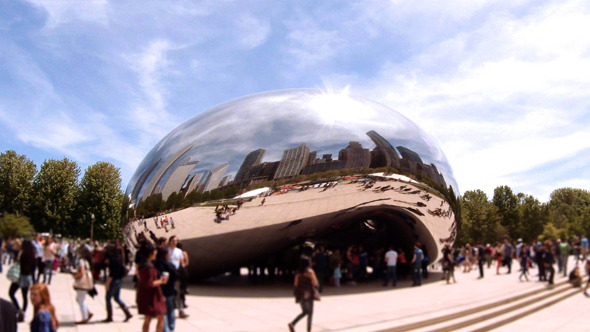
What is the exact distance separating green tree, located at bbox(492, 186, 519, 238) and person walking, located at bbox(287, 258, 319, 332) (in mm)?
3830

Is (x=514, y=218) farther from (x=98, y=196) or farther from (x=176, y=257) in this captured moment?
(x=98, y=196)

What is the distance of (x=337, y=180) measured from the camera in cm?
620

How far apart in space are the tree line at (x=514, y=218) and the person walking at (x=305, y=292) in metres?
3.45

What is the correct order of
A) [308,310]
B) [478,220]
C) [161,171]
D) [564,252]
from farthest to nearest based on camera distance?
[564,252] < [478,220] < [161,171] < [308,310]

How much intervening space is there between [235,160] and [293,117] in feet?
3.24

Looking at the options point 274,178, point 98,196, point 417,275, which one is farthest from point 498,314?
point 98,196

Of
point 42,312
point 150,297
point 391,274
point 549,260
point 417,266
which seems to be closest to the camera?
point 42,312

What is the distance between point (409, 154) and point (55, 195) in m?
5.08

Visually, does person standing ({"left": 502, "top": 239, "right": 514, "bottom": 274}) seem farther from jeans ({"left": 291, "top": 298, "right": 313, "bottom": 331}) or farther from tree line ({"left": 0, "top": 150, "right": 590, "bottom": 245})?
jeans ({"left": 291, "top": 298, "right": 313, "bottom": 331})

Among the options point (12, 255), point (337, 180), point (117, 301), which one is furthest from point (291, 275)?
point (12, 255)

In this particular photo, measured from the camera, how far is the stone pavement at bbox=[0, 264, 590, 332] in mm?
4316

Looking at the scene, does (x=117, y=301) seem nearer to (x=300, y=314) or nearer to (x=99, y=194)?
(x=99, y=194)

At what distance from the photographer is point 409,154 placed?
6895 millimetres

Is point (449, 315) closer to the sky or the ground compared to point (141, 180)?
closer to the ground
